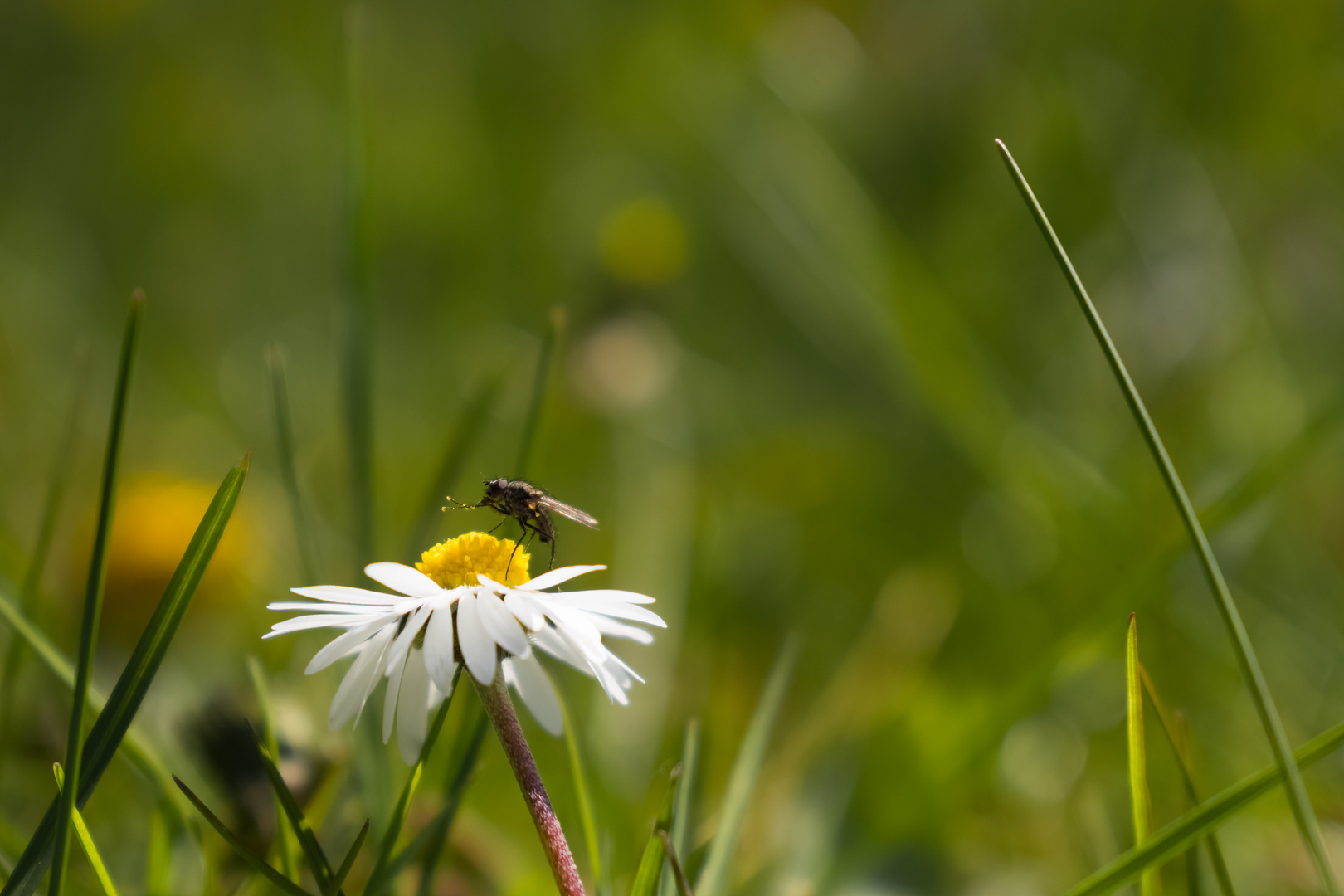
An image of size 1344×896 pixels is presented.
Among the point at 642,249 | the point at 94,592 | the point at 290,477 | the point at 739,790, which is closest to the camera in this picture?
the point at 94,592

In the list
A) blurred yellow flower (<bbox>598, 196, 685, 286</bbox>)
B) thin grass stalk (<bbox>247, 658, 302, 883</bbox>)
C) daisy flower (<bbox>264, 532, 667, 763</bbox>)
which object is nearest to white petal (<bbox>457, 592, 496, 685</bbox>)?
daisy flower (<bbox>264, 532, 667, 763</bbox>)

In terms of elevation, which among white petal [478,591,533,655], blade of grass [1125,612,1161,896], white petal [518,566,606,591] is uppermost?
blade of grass [1125,612,1161,896]

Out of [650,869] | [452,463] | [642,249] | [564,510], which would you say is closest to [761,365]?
[642,249]

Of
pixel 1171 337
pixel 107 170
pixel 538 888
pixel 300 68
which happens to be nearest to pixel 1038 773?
pixel 538 888

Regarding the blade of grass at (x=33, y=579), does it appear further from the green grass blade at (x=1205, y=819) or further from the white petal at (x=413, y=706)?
the green grass blade at (x=1205, y=819)

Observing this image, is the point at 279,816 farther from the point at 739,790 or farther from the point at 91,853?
the point at 739,790

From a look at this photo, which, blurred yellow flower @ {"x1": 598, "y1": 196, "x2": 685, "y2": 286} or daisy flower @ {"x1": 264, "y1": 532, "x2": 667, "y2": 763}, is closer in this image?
daisy flower @ {"x1": 264, "y1": 532, "x2": 667, "y2": 763}

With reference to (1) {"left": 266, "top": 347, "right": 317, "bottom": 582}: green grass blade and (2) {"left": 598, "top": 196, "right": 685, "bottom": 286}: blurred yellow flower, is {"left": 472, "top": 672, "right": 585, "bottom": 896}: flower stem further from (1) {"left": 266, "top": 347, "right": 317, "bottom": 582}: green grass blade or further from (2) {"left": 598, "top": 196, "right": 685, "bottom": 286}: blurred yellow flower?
(2) {"left": 598, "top": 196, "right": 685, "bottom": 286}: blurred yellow flower
